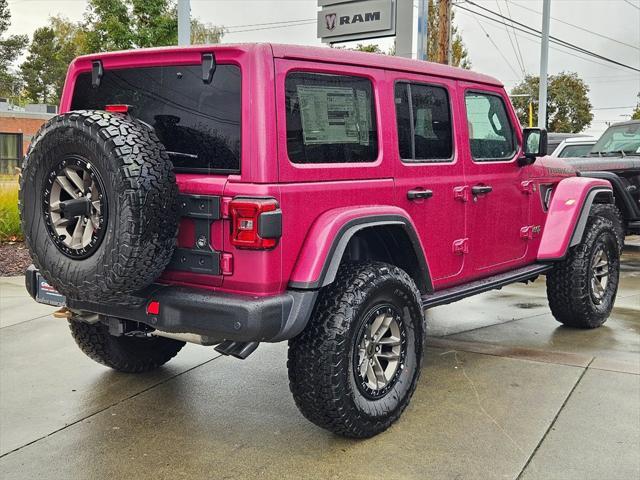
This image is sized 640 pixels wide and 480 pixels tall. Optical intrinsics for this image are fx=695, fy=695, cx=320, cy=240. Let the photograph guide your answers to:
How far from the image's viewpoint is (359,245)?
4008 mm

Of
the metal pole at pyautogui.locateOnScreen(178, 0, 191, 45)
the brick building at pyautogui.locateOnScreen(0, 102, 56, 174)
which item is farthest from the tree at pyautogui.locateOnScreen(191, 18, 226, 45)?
the metal pole at pyautogui.locateOnScreen(178, 0, 191, 45)

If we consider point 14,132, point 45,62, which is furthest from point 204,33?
point 45,62

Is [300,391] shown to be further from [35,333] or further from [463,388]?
[35,333]

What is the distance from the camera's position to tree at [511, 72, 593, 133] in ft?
175

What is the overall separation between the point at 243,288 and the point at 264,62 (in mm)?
1053

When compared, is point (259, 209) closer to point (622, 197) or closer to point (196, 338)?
point (196, 338)

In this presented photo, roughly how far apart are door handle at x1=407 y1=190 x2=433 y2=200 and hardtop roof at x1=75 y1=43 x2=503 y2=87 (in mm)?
718

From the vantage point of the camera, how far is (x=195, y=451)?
354 centimetres

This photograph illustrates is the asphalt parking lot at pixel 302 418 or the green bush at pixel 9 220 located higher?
the green bush at pixel 9 220

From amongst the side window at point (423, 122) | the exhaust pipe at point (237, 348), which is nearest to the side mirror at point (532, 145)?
the side window at point (423, 122)

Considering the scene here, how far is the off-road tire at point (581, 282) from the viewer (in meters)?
5.59

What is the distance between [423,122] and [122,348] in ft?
7.87

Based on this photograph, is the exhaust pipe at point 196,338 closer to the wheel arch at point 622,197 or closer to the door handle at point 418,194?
the door handle at point 418,194

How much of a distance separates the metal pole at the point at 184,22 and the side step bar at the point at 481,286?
5085 millimetres
